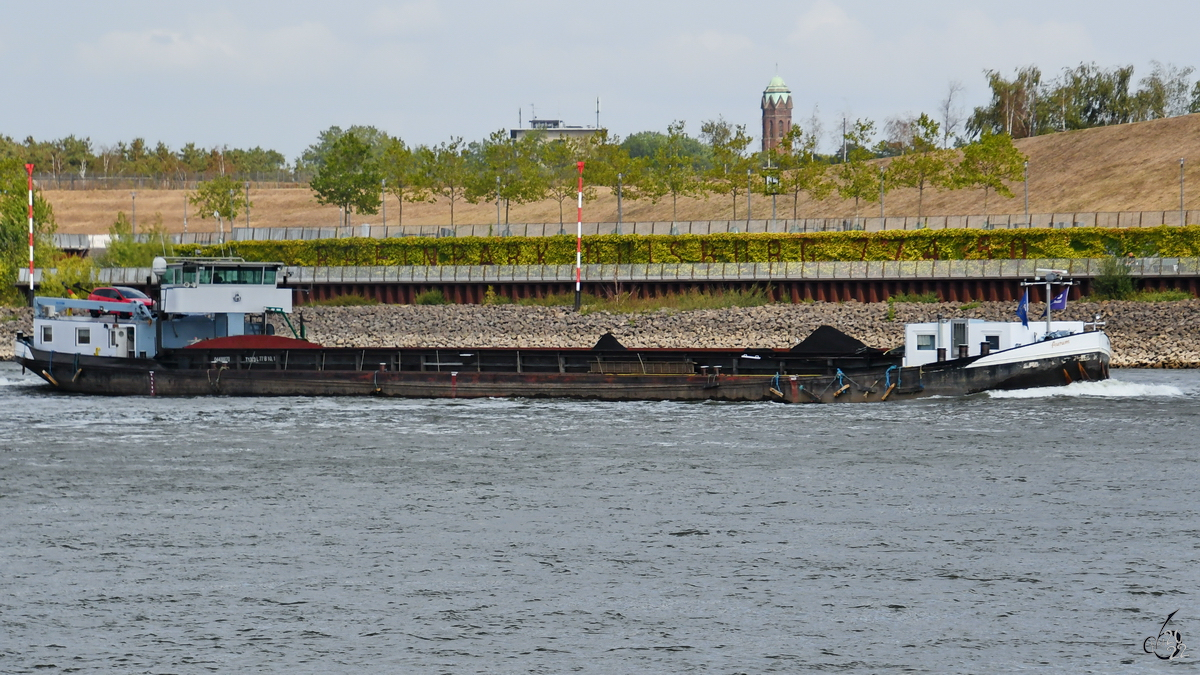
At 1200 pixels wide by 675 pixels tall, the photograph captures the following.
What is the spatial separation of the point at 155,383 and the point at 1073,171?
10426 cm

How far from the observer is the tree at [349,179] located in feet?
413

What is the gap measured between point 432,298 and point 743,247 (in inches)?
814

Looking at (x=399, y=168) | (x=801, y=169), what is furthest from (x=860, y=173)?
(x=399, y=168)

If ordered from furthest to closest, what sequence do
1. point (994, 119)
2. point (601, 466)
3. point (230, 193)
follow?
point (994, 119), point (230, 193), point (601, 466)

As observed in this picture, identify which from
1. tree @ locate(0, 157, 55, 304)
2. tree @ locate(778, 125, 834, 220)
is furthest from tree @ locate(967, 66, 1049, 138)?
tree @ locate(0, 157, 55, 304)

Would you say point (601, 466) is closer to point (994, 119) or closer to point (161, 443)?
point (161, 443)

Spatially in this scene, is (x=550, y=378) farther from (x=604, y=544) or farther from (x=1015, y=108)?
(x=1015, y=108)

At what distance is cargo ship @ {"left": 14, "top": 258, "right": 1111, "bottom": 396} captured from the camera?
48.1 m

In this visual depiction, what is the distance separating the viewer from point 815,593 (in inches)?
924

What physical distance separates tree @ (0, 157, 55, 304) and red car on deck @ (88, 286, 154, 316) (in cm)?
4186

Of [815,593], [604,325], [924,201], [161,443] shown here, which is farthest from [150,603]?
[924,201]

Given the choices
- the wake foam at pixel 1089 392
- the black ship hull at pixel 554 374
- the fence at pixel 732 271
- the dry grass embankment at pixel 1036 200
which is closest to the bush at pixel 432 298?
the fence at pixel 732 271

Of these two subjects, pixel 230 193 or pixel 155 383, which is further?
pixel 230 193

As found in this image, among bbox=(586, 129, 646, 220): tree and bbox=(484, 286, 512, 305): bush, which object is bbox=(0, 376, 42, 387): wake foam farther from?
bbox=(586, 129, 646, 220): tree
